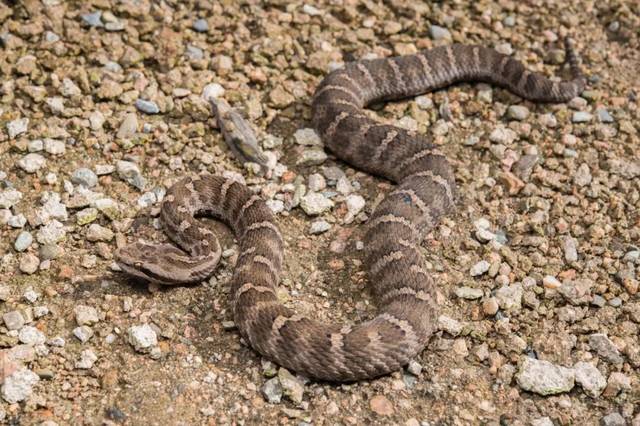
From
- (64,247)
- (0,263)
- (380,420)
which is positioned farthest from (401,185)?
(0,263)

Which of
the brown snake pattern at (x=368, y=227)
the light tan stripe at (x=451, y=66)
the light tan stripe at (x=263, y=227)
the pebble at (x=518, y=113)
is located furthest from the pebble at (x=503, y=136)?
the light tan stripe at (x=263, y=227)

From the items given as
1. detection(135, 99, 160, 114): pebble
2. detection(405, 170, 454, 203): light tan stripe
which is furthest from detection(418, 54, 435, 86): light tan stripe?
detection(135, 99, 160, 114): pebble

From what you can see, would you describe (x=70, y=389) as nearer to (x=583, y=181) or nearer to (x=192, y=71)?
(x=192, y=71)

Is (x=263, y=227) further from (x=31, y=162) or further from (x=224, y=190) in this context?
(x=31, y=162)

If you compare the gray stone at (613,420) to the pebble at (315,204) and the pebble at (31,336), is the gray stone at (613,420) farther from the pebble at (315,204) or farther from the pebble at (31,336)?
the pebble at (31,336)

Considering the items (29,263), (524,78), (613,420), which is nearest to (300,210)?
(29,263)

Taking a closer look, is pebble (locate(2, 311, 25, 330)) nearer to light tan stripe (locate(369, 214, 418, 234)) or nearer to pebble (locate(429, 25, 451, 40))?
light tan stripe (locate(369, 214, 418, 234))
